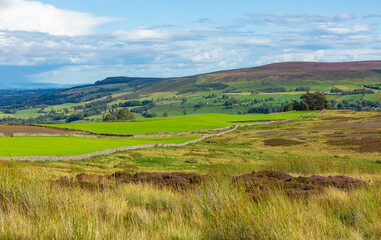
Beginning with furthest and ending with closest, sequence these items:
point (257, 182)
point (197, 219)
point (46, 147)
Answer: point (46, 147), point (257, 182), point (197, 219)

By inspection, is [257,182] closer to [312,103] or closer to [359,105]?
[312,103]

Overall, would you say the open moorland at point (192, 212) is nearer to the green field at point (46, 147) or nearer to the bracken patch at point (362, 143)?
the green field at point (46, 147)

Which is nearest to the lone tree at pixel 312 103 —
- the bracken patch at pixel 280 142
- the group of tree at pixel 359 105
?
the group of tree at pixel 359 105

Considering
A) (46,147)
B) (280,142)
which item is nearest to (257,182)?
(46,147)

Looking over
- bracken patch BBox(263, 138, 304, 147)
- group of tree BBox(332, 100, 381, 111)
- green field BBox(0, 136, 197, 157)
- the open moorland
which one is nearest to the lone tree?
group of tree BBox(332, 100, 381, 111)

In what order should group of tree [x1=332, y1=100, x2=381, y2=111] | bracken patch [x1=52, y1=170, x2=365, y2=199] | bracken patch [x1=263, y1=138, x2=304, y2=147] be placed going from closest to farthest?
1. bracken patch [x1=52, y1=170, x2=365, y2=199]
2. bracken patch [x1=263, y1=138, x2=304, y2=147]
3. group of tree [x1=332, y1=100, x2=381, y2=111]

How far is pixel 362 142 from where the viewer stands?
53.5 metres

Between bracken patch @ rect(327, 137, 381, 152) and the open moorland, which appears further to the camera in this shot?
bracken patch @ rect(327, 137, 381, 152)

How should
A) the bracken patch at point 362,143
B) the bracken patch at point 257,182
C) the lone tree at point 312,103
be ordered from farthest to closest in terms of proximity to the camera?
the lone tree at point 312,103, the bracken patch at point 362,143, the bracken patch at point 257,182

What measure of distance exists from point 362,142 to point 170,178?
4582 cm

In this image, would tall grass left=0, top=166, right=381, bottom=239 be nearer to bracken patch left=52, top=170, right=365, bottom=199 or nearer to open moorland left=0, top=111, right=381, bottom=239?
open moorland left=0, top=111, right=381, bottom=239

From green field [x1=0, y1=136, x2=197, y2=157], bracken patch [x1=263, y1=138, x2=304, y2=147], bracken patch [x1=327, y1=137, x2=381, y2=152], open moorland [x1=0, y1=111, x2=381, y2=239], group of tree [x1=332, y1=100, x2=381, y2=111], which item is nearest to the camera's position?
open moorland [x1=0, y1=111, x2=381, y2=239]

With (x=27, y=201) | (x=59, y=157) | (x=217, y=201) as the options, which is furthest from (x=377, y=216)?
(x=59, y=157)

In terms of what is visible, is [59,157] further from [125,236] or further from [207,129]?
[207,129]
